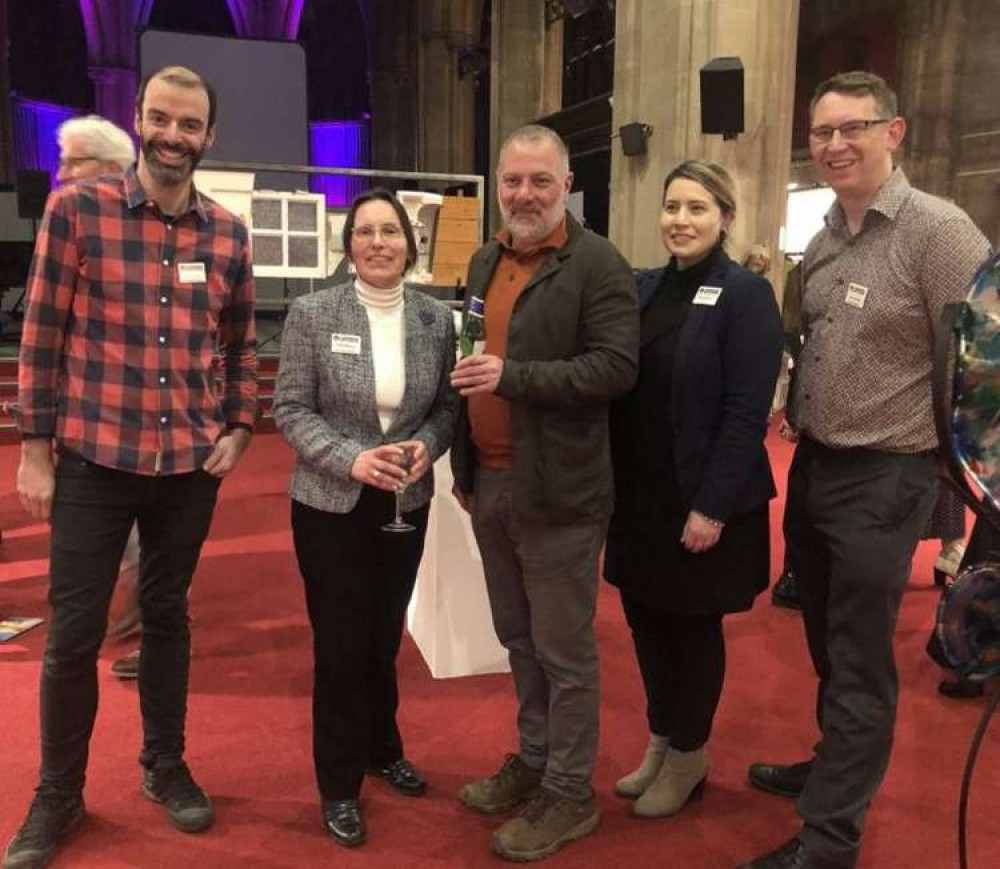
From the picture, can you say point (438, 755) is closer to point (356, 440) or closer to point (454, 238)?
point (356, 440)

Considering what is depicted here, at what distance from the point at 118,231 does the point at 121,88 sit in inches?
728

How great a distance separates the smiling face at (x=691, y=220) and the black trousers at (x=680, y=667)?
3.01 ft

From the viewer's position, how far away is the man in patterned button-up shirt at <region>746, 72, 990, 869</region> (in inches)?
78.1

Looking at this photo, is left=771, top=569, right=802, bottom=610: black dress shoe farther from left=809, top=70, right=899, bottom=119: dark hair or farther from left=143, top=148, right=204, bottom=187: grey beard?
left=143, top=148, right=204, bottom=187: grey beard

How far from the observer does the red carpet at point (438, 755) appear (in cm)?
239

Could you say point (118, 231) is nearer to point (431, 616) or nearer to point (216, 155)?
point (431, 616)

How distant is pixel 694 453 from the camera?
2246 millimetres

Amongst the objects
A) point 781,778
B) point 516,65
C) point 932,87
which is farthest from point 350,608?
point 932,87

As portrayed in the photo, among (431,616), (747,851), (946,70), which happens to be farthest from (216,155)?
(747,851)

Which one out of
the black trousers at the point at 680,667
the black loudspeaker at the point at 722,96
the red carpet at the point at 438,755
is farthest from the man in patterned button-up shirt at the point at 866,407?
the black loudspeaker at the point at 722,96

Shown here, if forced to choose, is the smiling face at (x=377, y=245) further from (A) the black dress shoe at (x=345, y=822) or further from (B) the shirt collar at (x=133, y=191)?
(A) the black dress shoe at (x=345, y=822)

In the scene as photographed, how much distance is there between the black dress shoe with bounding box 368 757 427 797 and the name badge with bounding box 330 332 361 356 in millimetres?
1212

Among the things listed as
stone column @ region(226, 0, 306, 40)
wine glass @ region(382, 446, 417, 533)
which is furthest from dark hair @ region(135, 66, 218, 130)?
stone column @ region(226, 0, 306, 40)

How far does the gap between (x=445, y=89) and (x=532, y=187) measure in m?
16.0
